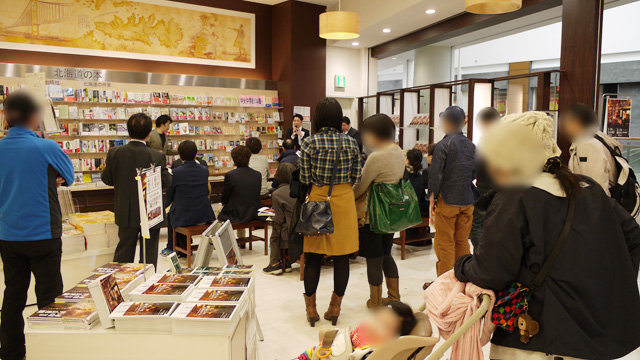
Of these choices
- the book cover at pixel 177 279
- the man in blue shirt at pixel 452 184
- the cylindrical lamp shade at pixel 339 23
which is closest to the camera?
the book cover at pixel 177 279

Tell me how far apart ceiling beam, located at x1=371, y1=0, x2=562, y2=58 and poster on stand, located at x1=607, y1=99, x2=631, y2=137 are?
5.22 ft

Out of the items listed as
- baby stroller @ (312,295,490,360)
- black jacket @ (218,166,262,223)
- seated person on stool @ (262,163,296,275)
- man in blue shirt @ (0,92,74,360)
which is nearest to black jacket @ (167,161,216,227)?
black jacket @ (218,166,262,223)

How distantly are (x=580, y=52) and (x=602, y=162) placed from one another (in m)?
2.54

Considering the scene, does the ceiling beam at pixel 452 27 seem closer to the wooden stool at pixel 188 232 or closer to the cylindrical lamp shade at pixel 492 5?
the cylindrical lamp shade at pixel 492 5

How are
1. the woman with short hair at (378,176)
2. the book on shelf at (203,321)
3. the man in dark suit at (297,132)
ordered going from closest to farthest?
the book on shelf at (203,321) < the woman with short hair at (378,176) < the man in dark suit at (297,132)

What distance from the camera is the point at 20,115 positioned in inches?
101

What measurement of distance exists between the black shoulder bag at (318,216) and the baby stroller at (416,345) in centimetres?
118

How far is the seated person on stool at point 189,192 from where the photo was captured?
472cm

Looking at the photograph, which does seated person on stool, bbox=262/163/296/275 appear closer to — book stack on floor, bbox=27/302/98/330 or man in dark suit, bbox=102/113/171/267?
man in dark suit, bbox=102/113/171/267

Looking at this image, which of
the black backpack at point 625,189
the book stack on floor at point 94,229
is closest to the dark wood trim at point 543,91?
the black backpack at point 625,189

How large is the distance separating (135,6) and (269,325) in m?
6.45

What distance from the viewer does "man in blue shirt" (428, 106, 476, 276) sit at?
12.1 feet

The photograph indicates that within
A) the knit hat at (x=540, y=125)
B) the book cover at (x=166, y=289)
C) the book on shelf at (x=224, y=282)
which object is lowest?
Result: the book on shelf at (x=224, y=282)

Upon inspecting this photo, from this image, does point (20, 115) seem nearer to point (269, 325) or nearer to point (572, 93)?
point (269, 325)
